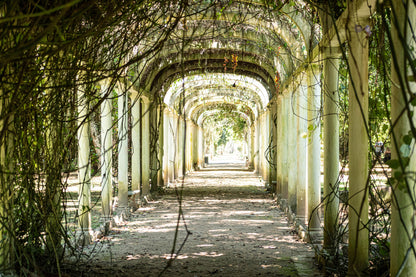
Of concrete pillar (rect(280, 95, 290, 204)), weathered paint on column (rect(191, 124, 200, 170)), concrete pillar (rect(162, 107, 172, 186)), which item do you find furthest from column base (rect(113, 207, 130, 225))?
weathered paint on column (rect(191, 124, 200, 170))

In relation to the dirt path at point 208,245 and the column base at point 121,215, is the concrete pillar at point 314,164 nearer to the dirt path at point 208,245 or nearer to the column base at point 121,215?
the dirt path at point 208,245

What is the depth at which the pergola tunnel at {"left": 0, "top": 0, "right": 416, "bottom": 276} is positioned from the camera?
3.00 m

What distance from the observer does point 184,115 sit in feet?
25.1

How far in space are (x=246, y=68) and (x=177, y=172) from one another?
25.0ft

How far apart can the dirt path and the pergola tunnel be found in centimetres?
29

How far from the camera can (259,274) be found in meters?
5.16

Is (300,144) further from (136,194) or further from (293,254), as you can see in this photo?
(136,194)

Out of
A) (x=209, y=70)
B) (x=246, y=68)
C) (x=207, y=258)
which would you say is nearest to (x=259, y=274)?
(x=207, y=258)

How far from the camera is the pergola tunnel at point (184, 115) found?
118 inches

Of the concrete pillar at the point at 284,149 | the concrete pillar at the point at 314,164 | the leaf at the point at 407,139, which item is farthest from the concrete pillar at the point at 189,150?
the leaf at the point at 407,139

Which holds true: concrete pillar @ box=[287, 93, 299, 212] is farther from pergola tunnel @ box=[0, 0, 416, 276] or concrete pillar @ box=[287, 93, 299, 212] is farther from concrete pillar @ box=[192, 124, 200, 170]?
concrete pillar @ box=[192, 124, 200, 170]

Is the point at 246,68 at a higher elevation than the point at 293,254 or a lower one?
higher

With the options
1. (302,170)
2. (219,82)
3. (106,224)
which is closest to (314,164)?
(302,170)

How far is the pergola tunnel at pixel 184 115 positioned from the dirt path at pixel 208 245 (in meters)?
0.29
